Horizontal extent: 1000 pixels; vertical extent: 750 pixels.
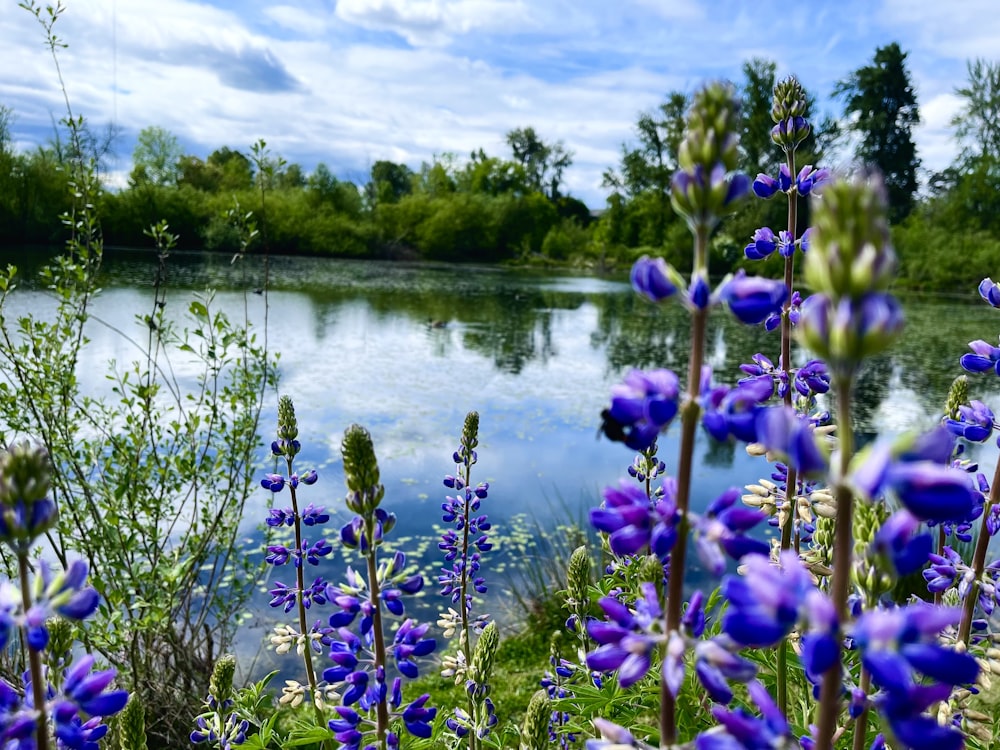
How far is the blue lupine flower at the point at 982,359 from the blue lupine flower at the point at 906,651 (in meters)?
1.51

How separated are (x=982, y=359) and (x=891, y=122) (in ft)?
196

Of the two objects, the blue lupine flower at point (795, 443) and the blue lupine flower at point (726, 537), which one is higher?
the blue lupine flower at point (795, 443)

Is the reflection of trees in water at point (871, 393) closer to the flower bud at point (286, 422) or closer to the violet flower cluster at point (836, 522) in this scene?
the flower bud at point (286, 422)

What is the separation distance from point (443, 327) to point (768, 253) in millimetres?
18819

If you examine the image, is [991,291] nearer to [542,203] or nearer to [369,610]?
[369,610]

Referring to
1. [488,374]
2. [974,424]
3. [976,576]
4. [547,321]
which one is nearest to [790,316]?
[974,424]

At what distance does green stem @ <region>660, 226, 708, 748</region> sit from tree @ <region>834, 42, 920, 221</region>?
2304 inches

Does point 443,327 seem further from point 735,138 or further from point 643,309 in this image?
point 735,138

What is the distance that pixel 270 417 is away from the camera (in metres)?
9.93

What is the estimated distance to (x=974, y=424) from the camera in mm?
1958

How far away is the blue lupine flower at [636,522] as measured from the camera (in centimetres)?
92

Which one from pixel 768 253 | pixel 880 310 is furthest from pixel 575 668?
pixel 880 310

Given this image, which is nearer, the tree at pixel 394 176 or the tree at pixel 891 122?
the tree at pixel 891 122

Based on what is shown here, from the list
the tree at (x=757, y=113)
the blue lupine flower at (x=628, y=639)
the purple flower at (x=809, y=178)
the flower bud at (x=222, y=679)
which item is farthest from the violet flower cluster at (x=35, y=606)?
the tree at (x=757, y=113)
